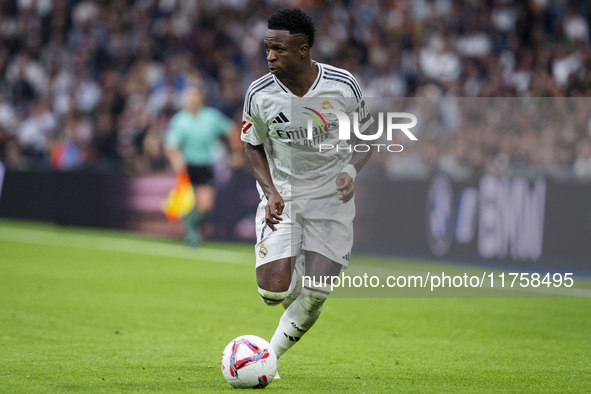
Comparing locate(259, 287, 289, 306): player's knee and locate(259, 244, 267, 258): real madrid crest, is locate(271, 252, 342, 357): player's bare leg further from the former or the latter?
locate(259, 244, 267, 258): real madrid crest

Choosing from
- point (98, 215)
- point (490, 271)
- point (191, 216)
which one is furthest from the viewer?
point (98, 215)

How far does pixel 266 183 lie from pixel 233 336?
95.6 inches

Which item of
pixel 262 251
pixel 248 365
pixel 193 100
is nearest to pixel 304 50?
pixel 262 251

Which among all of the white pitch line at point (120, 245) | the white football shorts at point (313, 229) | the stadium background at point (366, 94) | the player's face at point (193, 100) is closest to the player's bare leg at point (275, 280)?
the white football shorts at point (313, 229)

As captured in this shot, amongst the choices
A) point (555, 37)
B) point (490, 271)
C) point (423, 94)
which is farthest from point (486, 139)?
point (555, 37)

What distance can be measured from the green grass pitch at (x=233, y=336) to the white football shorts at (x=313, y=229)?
82cm

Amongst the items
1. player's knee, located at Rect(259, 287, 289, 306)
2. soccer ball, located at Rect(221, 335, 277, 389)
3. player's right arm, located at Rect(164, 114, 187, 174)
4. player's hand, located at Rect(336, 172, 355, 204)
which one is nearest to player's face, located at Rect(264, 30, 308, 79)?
player's hand, located at Rect(336, 172, 355, 204)

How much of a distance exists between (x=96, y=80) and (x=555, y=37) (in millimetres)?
10213

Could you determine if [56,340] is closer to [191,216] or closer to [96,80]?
[191,216]

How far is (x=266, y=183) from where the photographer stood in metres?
6.28

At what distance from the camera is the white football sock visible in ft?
20.6

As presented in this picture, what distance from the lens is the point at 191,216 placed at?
16.1 m

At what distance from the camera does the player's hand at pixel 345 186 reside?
243 inches

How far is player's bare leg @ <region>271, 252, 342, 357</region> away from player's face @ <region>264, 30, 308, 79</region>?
1197 mm
